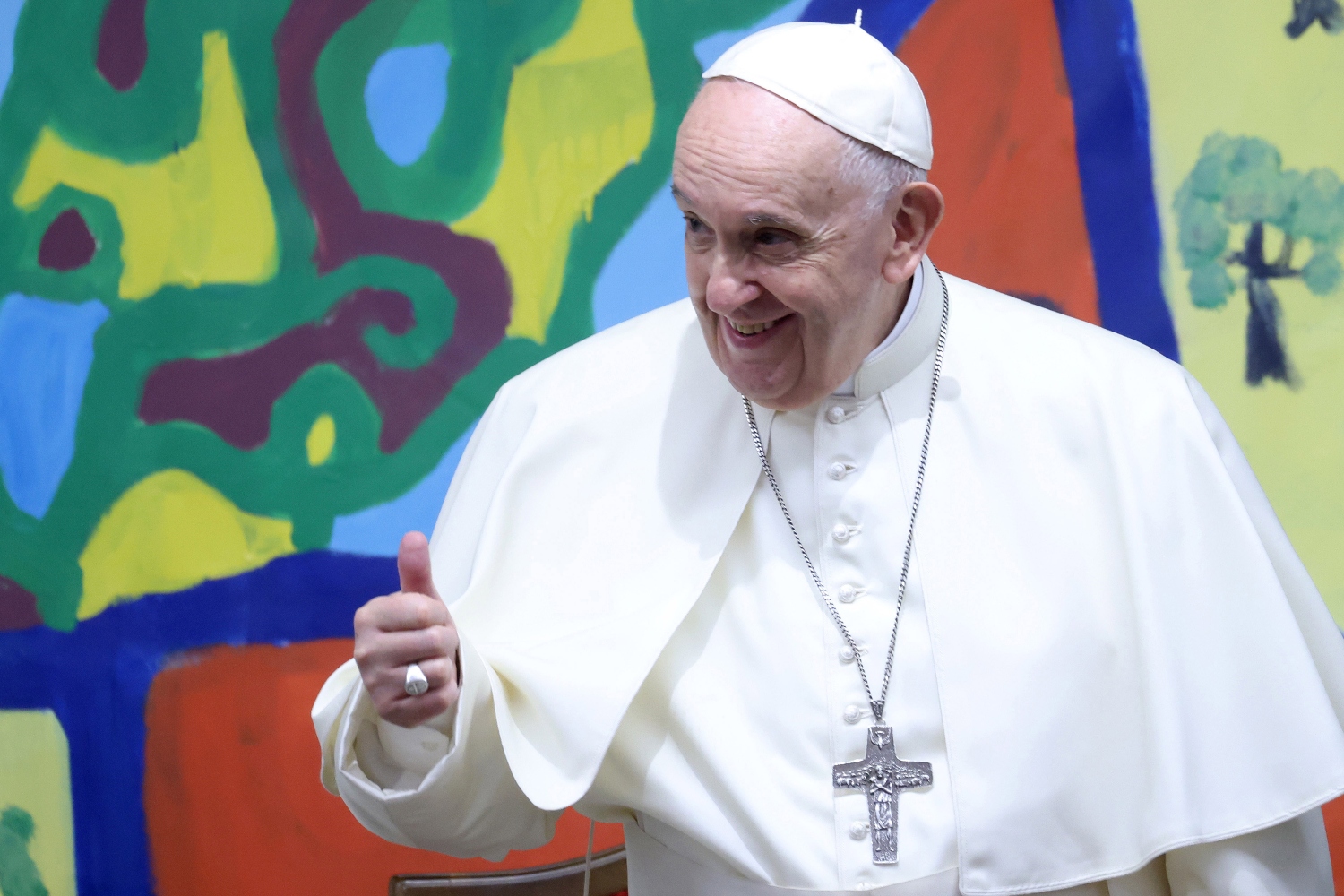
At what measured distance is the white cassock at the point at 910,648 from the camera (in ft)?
6.56

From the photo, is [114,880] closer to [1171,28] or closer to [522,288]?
[522,288]

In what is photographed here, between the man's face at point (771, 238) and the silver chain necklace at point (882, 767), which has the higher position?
the man's face at point (771, 238)

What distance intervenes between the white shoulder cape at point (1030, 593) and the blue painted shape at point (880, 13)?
3.47 feet

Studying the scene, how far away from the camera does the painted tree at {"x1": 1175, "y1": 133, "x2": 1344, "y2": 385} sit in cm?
286

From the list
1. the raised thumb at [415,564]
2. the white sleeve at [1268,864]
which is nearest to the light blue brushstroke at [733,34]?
the raised thumb at [415,564]

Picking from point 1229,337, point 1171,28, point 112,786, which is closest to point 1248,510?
point 1229,337

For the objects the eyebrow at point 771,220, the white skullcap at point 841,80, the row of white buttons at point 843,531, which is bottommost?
the row of white buttons at point 843,531

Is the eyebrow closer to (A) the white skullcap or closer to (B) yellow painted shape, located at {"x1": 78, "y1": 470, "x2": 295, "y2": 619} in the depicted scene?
(A) the white skullcap

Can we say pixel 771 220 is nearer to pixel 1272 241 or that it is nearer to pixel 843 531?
pixel 843 531

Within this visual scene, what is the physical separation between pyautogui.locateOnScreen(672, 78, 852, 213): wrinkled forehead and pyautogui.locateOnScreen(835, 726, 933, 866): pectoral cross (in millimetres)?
835

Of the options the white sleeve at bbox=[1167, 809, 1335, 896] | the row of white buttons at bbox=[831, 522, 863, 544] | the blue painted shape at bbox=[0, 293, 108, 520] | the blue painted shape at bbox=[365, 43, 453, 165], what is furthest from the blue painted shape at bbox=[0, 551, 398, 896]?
the white sleeve at bbox=[1167, 809, 1335, 896]

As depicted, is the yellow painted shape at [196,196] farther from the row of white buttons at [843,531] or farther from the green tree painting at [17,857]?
the row of white buttons at [843,531]

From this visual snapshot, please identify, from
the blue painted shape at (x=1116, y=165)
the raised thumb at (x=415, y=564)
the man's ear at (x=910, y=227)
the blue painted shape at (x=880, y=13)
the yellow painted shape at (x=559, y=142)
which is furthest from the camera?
the yellow painted shape at (x=559, y=142)

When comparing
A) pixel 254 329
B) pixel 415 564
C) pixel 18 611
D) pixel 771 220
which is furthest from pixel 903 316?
pixel 18 611
